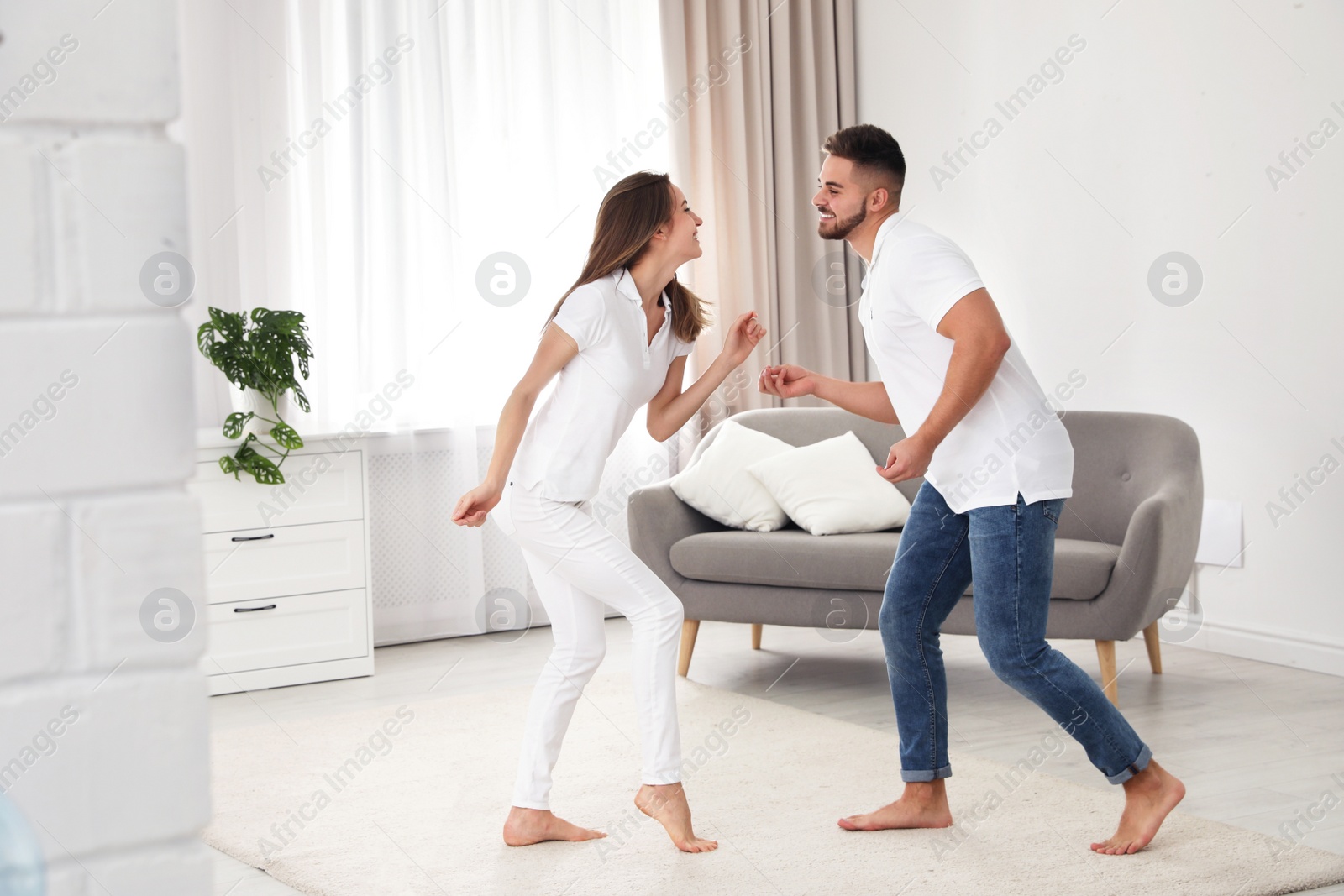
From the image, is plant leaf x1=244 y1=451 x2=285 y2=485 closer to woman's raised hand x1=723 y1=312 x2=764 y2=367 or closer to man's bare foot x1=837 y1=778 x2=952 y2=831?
woman's raised hand x1=723 y1=312 x2=764 y2=367

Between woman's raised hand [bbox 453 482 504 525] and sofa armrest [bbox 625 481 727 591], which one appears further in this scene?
sofa armrest [bbox 625 481 727 591]

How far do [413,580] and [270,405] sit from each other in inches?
43.2

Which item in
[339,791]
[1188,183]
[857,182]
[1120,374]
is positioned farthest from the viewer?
[1120,374]

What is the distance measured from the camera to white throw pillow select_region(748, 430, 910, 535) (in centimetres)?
374

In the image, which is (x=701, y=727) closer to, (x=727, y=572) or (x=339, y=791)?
(x=727, y=572)

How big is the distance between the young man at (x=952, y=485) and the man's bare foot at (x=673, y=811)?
1.10ft

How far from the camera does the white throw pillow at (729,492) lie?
382 centimetres

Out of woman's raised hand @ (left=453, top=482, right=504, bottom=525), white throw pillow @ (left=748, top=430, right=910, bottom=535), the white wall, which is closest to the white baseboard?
the white wall

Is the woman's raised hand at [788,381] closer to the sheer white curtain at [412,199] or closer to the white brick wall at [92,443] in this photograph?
the white brick wall at [92,443]

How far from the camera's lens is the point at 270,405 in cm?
382

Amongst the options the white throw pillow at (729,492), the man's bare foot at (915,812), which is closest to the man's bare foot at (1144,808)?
the man's bare foot at (915,812)

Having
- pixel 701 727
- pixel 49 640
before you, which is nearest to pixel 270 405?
pixel 701 727

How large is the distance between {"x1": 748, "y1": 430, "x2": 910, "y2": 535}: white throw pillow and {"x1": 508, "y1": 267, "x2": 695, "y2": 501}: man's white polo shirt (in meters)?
1.52

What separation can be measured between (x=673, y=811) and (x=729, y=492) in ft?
5.46
